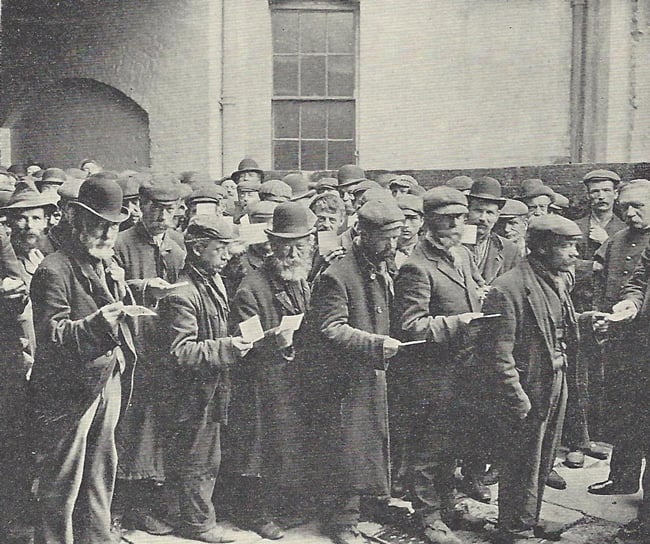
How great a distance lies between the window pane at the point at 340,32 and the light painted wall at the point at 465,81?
0.40 metres

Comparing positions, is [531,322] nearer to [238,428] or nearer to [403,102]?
[238,428]

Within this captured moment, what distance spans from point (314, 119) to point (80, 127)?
3363 millimetres

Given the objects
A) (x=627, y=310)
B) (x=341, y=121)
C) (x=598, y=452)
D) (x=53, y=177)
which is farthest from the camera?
(x=341, y=121)

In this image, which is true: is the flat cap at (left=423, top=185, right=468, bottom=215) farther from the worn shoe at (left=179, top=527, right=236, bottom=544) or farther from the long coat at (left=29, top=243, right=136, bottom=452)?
the worn shoe at (left=179, top=527, right=236, bottom=544)

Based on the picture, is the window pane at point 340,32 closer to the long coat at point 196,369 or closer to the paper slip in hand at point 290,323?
the long coat at point 196,369

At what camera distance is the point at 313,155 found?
12.3 meters

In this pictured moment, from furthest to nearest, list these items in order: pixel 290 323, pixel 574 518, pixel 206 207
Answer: pixel 206 207 → pixel 574 518 → pixel 290 323

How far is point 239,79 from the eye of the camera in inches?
456

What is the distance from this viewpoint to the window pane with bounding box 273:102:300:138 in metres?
12.2

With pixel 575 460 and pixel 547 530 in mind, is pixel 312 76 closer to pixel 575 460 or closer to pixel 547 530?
pixel 575 460

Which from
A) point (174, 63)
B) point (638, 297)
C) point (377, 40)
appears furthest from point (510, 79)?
Answer: point (638, 297)

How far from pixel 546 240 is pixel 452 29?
7.82 meters

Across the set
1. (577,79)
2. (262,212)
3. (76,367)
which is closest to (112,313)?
(76,367)

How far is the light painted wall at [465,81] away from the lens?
1162cm
